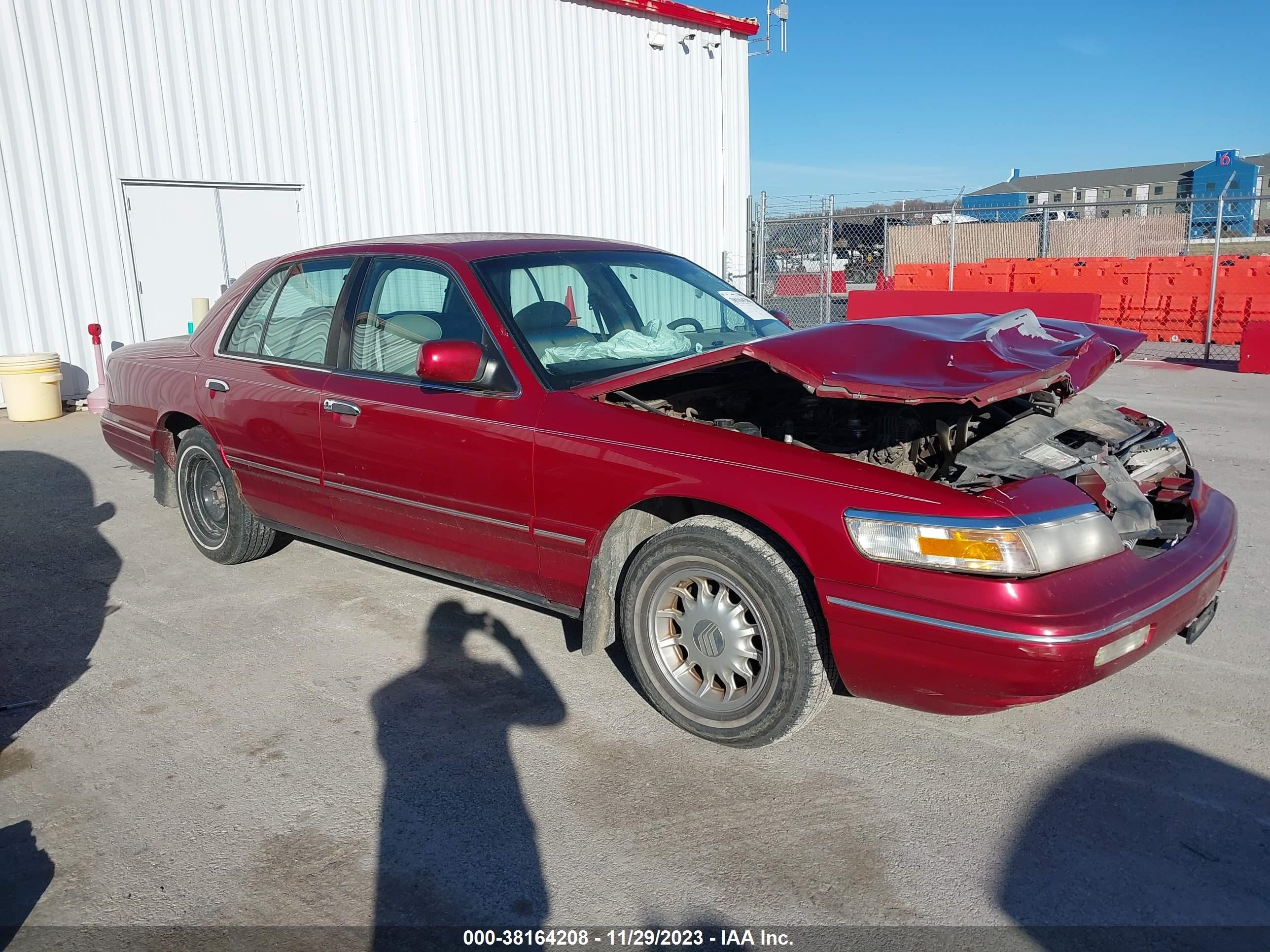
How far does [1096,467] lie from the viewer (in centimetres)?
325

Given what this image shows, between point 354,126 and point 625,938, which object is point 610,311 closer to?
point 625,938

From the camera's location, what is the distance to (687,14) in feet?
52.5

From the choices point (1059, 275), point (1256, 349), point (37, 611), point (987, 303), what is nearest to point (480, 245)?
point (37, 611)

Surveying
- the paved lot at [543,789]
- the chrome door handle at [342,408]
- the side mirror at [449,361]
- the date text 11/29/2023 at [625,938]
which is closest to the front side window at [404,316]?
the chrome door handle at [342,408]

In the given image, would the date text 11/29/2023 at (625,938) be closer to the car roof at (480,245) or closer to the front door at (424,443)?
the front door at (424,443)

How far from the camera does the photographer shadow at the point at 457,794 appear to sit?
2520 mm

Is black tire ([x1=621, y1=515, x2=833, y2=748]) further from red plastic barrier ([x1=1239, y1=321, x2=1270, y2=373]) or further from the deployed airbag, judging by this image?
red plastic barrier ([x1=1239, y1=321, x2=1270, y2=373])

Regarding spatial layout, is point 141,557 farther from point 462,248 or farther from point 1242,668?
point 1242,668

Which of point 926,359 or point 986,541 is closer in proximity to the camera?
point 986,541

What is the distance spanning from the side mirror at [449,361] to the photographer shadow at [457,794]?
119 centimetres

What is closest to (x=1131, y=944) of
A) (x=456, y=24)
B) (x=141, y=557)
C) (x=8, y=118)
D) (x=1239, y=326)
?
(x=141, y=557)

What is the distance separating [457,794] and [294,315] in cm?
272

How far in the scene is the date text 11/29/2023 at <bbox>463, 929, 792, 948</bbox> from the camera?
2371mm

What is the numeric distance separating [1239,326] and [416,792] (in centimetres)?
1608
